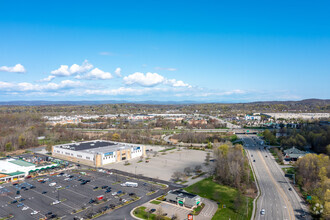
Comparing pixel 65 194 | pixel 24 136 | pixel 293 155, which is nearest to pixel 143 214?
pixel 65 194

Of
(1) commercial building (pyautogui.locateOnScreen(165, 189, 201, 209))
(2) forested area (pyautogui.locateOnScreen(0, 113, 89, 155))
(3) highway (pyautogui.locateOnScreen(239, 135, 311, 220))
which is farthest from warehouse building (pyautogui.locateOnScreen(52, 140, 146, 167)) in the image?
(3) highway (pyautogui.locateOnScreen(239, 135, 311, 220))

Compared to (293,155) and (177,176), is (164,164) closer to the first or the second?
(177,176)

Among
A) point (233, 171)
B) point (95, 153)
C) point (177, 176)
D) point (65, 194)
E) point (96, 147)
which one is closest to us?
point (65, 194)

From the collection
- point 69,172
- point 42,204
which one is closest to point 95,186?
point 42,204

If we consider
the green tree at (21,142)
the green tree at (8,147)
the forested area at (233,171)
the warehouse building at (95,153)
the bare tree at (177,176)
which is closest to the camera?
the forested area at (233,171)

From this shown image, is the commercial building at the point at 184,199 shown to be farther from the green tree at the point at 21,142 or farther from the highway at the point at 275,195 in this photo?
the green tree at the point at 21,142

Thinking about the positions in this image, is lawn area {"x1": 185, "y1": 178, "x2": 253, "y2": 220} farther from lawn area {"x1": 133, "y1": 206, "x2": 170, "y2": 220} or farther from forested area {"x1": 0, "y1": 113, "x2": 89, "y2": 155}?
forested area {"x1": 0, "y1": 113, "x2": 89, "y2": 155}

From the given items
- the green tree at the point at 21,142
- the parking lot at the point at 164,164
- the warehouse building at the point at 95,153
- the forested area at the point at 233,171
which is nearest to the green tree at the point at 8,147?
the green tree at the point at 21,142
